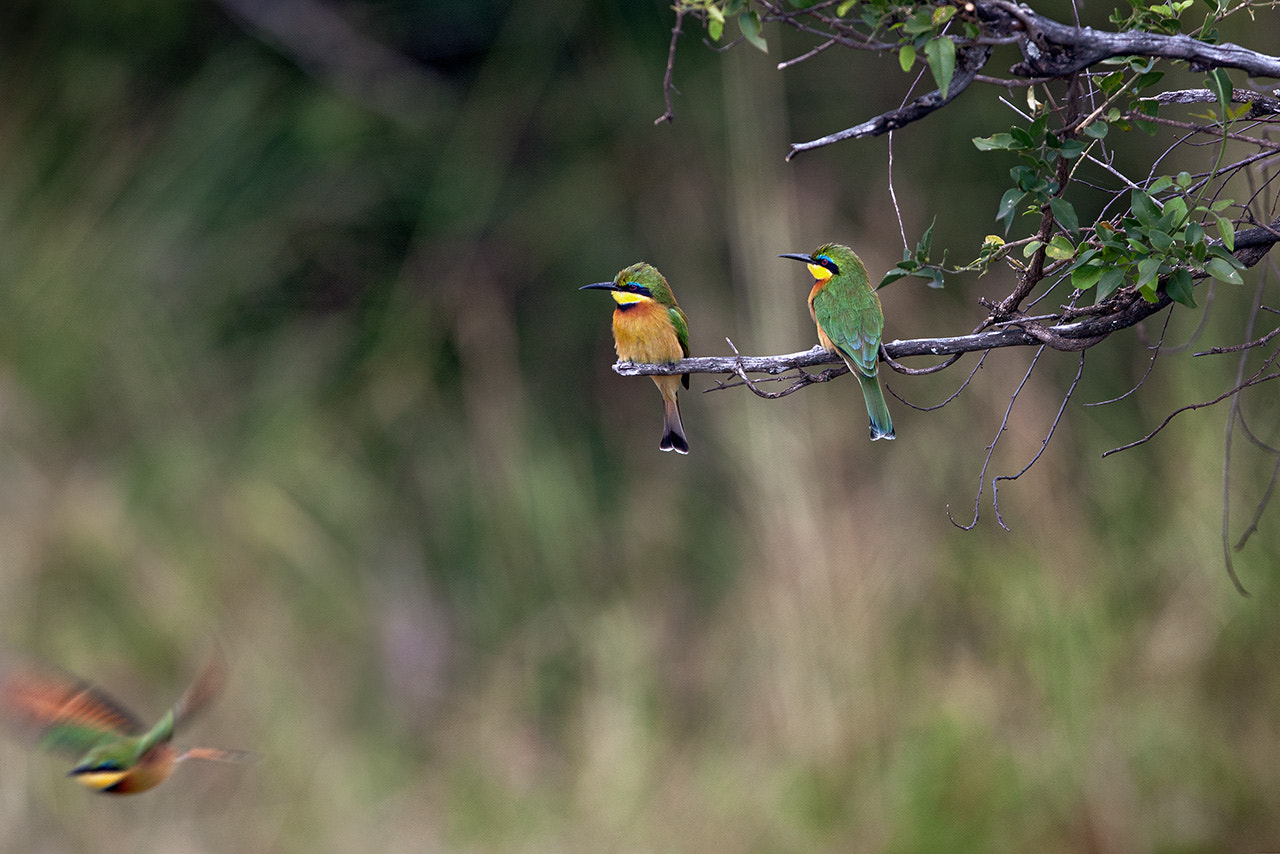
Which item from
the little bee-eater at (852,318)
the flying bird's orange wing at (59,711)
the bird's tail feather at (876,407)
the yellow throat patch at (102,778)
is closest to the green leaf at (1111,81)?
the little bee-eater at (852,318)

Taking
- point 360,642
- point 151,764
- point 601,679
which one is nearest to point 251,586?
point 360,642

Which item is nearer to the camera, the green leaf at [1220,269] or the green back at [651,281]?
the green leaf at [1220,269]

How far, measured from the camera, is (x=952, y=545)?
9.78 feet

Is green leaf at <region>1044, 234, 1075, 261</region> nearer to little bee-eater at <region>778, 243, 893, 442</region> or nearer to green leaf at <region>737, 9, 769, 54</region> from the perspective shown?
little bee-eater at <region>778, 243, 893, 442</region>

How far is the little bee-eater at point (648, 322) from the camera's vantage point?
73.3 inches

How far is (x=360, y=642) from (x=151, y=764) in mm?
2177

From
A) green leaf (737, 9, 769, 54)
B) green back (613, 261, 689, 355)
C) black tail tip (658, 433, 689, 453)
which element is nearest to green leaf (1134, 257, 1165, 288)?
green leaf (737, 9, 769, 54)

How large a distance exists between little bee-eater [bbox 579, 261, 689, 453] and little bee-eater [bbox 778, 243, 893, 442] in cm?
34

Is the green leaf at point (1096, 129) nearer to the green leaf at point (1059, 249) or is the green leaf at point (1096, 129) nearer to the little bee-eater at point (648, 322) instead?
the green leaf at point (1059, 249)

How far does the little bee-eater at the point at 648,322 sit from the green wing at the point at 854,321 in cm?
43

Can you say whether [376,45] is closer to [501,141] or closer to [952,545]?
[501,141]

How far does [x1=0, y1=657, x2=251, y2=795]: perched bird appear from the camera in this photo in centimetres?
164

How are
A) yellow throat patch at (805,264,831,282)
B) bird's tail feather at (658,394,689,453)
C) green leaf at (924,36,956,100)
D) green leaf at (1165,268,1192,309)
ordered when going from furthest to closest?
bird's tail feather at (658,394,689,453) → yellow throat patch at (805,264,831,282) → green leaf at (1165,268,1192,309) → green leaf at (924,36,956,100)

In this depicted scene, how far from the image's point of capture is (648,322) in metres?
1.87
